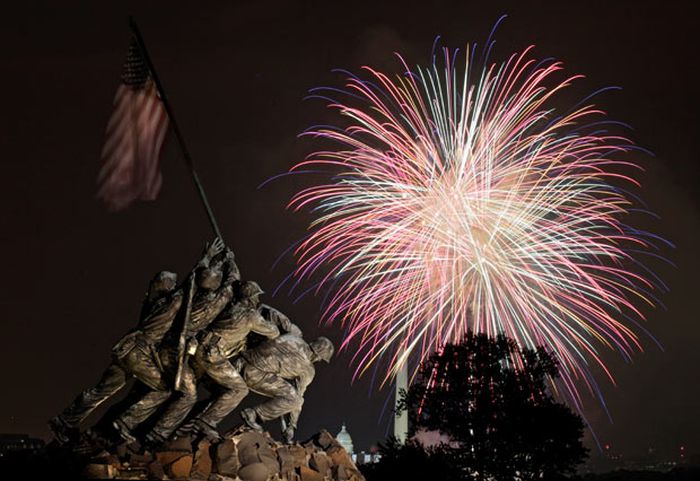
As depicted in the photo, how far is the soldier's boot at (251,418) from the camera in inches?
710

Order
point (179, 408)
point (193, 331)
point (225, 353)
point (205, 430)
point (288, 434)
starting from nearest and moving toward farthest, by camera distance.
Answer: point (205, 430) → point (179, 408) → point (193, 331) → point (225, 353) → point (288, 434)

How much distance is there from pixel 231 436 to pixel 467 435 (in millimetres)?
11335

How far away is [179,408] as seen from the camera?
17.9 meters

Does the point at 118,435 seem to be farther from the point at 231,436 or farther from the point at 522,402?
the point at 522,402

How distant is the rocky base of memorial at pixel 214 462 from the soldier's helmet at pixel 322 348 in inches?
102

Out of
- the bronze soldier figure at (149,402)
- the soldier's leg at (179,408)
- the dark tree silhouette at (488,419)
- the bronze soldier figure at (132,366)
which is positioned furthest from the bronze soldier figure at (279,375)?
the dark tree silhouette at (488,419)

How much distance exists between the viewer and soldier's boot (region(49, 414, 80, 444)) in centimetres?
1769

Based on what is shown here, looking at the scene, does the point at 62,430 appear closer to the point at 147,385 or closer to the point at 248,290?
the point at 147,385

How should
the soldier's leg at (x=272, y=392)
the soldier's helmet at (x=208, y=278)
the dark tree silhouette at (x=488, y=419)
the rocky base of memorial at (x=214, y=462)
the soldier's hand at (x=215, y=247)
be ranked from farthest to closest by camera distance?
the dark tree silhouette at (x=488, y=419) → the soldier's hand at (x=215, y=247) → the soldier's helmet at (x=208, y=278) → the soldier's leg at (x=272, y=392) → the rocky base of memorial at (x=214, y=462)

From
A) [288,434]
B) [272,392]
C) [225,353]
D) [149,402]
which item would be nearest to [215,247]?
[225,353]

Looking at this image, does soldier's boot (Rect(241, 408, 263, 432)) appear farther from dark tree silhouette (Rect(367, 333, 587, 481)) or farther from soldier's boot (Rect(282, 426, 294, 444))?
dark tree silhouette (Rect(367, 333, 587, 481))

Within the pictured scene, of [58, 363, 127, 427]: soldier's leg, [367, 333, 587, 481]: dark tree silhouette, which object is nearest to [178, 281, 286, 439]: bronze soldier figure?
[58, 363, 127, 427]: soldier's leg

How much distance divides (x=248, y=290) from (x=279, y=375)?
2.02 metres

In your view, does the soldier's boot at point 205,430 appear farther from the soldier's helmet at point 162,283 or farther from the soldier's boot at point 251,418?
the soldier's helmet at point 162,283
